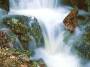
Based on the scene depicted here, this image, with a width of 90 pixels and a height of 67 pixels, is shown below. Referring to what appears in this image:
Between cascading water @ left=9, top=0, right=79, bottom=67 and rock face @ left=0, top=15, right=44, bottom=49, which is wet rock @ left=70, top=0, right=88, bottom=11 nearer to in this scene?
cascading water @ left=9, top=0, right=79, bottom=67

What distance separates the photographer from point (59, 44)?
884 cm

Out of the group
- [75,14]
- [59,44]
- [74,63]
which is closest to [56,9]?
[75,14]

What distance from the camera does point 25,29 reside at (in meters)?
8.39

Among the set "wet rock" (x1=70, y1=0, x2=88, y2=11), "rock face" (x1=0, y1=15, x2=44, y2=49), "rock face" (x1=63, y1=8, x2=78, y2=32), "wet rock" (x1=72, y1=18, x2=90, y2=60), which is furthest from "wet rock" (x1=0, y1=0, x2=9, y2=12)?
"wet rock" (x1=72, y1=18, x2=90, y2=60)

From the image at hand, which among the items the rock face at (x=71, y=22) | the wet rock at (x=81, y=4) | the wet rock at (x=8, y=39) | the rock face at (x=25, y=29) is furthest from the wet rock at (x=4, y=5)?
the wet rock at (x=81, y=4)

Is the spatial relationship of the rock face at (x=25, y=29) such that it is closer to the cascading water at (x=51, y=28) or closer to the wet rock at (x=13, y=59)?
the cascading water at (x=51, y=28)

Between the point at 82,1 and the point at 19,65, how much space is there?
15.5 feet

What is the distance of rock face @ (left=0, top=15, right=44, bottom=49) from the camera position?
8.21m

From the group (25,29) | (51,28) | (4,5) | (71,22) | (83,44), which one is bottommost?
(83,44)

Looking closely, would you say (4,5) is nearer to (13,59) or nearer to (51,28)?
(51,28)

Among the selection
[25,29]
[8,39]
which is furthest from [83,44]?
[8,39]

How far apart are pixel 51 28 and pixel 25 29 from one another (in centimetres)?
126

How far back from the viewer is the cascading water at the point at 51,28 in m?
8.22

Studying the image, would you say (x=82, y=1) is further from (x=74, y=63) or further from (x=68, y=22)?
(x=74, y=63)
